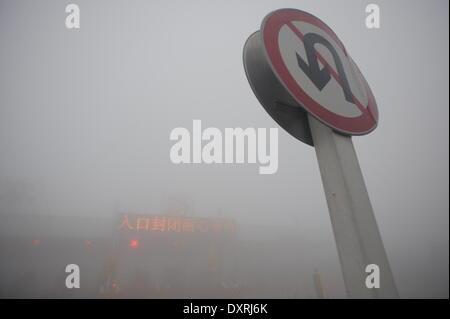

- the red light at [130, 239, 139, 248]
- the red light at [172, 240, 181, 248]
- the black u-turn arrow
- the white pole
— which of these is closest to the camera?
the white pole

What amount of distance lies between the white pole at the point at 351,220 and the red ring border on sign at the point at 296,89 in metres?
0.08

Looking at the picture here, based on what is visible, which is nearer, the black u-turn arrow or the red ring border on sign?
the red ring border on sign

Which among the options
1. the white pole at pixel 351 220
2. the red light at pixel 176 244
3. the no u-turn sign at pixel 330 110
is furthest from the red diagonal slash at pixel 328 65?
the red light at pixel 176 244

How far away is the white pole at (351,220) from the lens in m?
0.95

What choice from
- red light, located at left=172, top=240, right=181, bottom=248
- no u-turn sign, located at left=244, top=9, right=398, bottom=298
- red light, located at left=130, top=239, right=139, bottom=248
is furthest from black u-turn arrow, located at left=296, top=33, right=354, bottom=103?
red light, located at left=172, top=240, right=181, bottom=248

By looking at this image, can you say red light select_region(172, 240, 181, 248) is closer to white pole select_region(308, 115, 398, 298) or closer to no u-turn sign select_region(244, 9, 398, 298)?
no u-turn sign select_region(244, 9, 398, 298)

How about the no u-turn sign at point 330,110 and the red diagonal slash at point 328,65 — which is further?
the red diagonal slash at point 328,65

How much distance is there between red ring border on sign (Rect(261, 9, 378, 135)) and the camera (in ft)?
3.83

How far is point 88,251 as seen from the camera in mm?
19766

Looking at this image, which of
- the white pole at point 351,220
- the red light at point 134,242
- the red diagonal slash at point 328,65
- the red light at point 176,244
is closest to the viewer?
the white pole at point 351,220

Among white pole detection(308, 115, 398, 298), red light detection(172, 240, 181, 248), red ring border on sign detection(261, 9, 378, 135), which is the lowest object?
white pole detection(308, 115, 398, 298)

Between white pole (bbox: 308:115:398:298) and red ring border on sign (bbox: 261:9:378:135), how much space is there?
8cm

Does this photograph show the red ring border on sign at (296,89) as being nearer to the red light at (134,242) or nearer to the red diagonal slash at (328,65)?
the red diagonal slash at (328,65)
